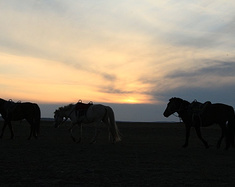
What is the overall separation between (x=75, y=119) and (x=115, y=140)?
229cm

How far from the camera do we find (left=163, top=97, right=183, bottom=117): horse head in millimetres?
13453

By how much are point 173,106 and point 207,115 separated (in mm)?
1556

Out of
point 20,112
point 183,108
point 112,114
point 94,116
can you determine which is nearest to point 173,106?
point 183,108

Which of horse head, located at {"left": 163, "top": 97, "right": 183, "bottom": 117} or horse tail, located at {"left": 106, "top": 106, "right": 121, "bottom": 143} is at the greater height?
horse head, located at {"left": 163, "top": 97, "right": 183, "bottom": 117}

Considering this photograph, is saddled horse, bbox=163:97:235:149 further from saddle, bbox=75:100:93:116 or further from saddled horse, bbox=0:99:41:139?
saddled horse, bbox=0:99:41:139

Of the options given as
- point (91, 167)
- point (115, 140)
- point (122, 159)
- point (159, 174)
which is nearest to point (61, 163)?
point (91, 167)

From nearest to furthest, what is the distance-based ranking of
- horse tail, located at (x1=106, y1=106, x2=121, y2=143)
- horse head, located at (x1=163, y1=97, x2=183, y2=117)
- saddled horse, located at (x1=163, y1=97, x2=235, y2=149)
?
saddled horse, located at (x1=163, y1=97, x2=235, y2=149), horse head, located at (x1=163, y1=97, x2=183, y2=117), horse tail, located at (x1=106, y1=106, x2=121, y2=143)

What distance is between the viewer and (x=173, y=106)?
44.3 ft

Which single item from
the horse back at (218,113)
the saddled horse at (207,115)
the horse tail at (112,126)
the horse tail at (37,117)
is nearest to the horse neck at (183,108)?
the saddled horse at (207,115)

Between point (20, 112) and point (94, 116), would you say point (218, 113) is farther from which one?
point (20, 112)

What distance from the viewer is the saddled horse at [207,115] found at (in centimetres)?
1241

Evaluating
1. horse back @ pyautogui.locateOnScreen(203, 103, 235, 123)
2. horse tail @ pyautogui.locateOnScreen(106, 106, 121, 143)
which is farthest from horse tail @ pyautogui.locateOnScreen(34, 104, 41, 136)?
horse back @ pyautogui.locateOnScreen(203, 103, 235, 123)

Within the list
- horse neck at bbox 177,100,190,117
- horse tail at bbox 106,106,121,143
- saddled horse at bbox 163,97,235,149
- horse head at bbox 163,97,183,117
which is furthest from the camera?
horse tail at bbox 106,106,121,143

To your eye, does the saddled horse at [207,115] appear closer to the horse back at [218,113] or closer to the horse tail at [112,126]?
the horse back at [218,113]
